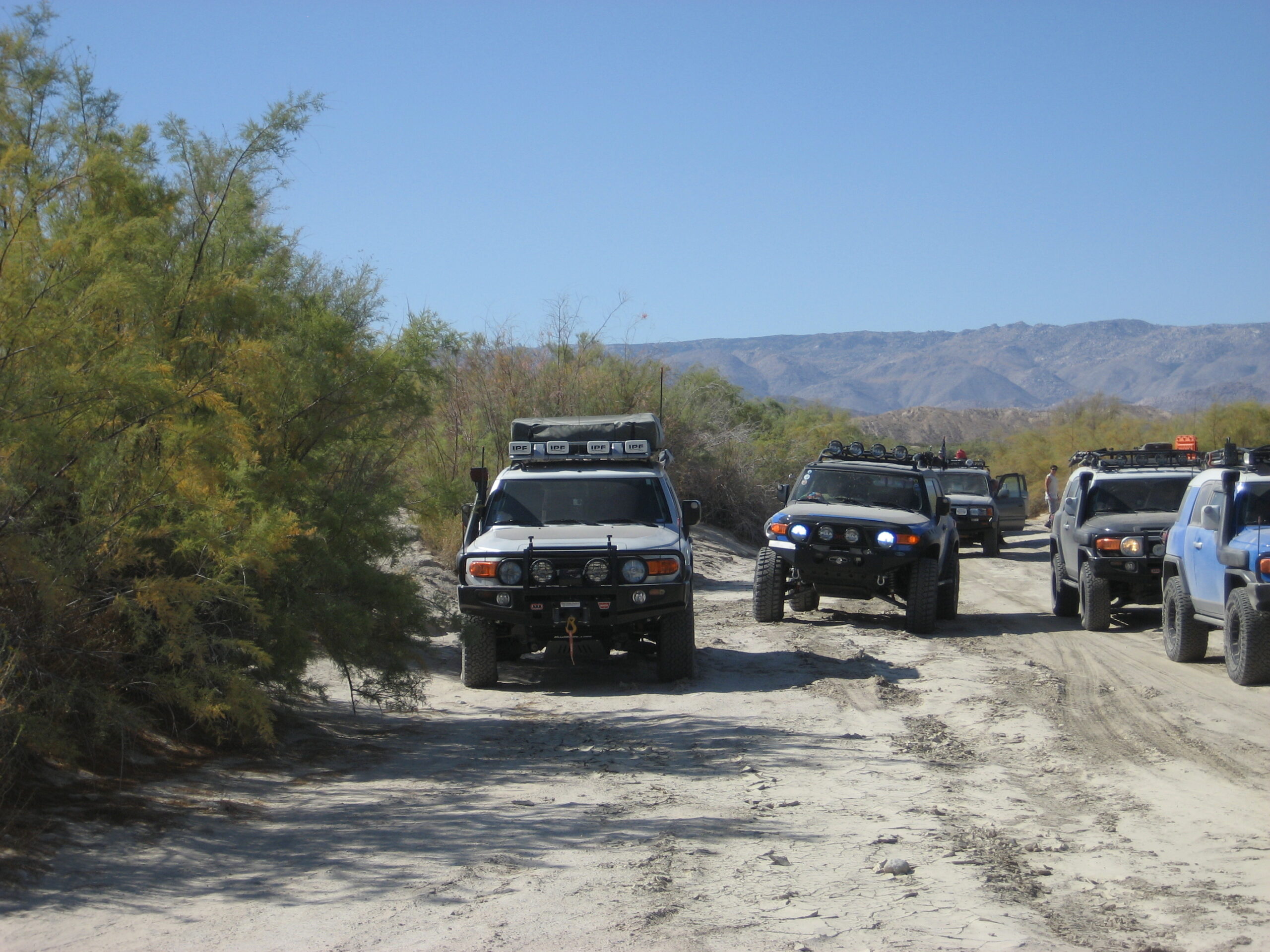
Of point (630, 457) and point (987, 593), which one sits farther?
point (987, 593)

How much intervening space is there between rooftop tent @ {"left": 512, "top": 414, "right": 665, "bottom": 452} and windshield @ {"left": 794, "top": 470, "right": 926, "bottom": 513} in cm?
320

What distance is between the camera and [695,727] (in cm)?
820

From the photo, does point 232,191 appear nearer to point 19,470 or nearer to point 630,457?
point 19,470

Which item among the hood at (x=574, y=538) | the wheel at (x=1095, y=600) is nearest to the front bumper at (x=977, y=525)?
the wheel at (x=1095, y=600)

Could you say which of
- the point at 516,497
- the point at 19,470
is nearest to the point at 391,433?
the point at 516,497

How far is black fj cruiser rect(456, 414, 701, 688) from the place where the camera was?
9328 millimetres

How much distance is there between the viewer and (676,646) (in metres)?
9.87

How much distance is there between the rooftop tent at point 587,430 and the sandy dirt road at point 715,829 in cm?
257

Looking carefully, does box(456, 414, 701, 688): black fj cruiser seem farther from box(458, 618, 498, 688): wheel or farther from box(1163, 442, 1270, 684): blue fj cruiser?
box(1163, 442, 1270, 684): blue fj cruiser

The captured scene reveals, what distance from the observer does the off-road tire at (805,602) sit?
14273 mm

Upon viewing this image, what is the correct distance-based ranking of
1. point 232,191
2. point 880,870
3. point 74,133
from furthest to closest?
point 232,191
point 74,133
point 880,870

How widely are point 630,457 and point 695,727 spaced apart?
351 centimetres

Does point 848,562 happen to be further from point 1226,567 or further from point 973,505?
point 973,505

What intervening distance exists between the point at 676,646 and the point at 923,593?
4038 mm
